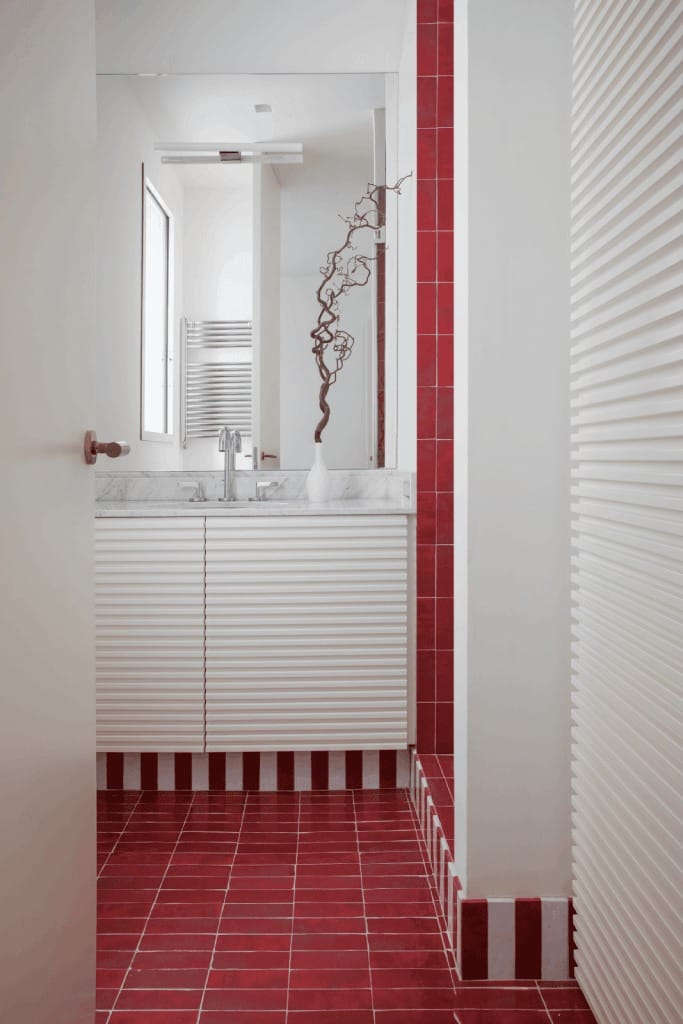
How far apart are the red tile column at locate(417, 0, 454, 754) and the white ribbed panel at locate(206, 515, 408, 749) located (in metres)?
0.10

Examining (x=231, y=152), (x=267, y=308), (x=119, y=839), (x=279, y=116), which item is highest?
(x=279, y=116)

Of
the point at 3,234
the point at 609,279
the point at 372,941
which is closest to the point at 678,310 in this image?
the point at 609,279

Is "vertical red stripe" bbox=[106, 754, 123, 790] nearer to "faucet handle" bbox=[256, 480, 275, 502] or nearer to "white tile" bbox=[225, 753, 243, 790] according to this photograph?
"white tile" bbox=[225, 753, 243, 790]

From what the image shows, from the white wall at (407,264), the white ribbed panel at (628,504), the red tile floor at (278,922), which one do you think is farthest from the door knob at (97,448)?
the white wall at (407,264)

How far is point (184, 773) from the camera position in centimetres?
293

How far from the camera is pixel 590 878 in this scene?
1.60 metres

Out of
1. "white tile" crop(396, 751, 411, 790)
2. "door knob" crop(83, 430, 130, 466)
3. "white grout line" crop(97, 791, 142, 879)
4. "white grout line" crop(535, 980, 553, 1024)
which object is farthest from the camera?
"white tile" crop(396, 751, 411, 790)

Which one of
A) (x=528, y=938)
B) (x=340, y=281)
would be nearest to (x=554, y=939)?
→ (x=528, y=938)

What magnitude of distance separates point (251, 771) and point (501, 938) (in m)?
1.32

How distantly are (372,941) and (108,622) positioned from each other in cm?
134

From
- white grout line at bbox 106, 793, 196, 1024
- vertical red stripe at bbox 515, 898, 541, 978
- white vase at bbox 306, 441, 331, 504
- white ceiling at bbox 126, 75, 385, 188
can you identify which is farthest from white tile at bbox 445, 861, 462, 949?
white ceiling at bbox 126, 75, 385, 188

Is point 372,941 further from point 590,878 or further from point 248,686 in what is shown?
point 248,686

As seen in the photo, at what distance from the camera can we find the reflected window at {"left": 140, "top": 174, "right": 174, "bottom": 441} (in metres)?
3.28

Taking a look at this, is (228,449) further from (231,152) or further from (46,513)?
(46,513)
